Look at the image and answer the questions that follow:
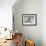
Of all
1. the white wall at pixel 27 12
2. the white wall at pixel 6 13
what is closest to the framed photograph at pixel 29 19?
the white wall at pixel 27 12

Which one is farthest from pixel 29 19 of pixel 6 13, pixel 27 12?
pixel 6 13

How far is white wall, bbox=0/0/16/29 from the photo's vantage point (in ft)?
14.7

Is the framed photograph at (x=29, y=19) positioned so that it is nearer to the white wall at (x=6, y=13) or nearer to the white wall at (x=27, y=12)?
the white wall at (x=27, y=12)

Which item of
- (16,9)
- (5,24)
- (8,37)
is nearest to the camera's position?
(8,37)

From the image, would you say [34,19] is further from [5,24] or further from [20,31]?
[5,24]

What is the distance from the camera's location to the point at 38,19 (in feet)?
18.0

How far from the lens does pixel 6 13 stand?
178 inches

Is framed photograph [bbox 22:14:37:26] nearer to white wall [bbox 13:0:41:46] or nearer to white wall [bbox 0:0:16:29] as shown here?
white wall [bbox 13:0:41:46]

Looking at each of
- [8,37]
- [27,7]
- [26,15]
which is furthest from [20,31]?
[8,37]

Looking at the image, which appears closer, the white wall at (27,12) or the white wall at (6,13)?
the white wall at (6,13)

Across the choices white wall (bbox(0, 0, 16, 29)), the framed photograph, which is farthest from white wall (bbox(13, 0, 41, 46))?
white wall (bbox(0, 0, 16, 29))

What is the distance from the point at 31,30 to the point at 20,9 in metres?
1.10

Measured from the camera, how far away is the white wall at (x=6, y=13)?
4.47 m

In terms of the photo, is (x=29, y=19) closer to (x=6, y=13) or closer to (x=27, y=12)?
(x=27, y=12)
